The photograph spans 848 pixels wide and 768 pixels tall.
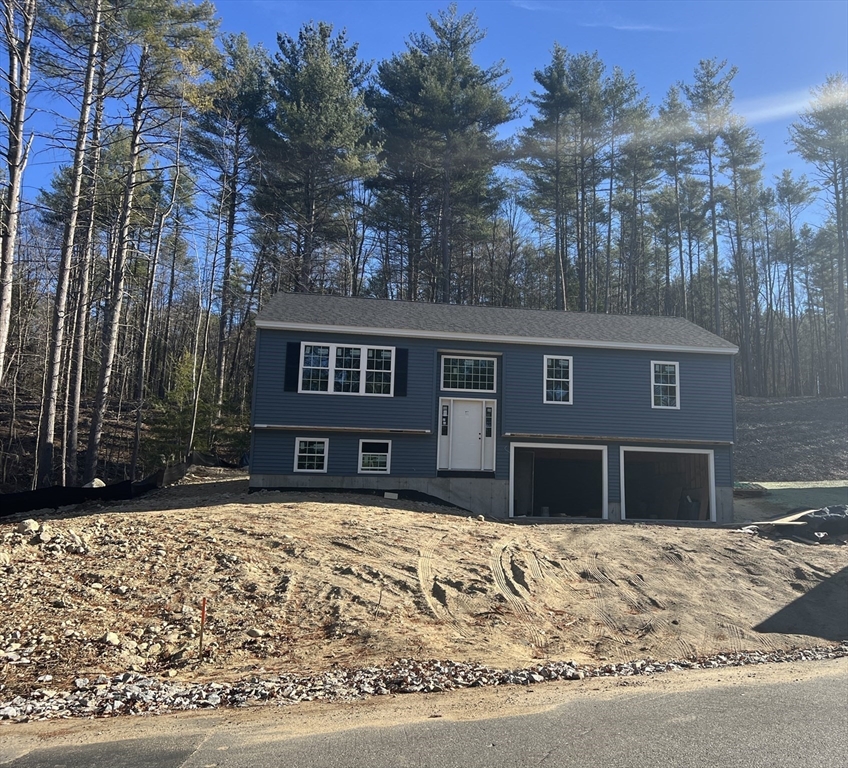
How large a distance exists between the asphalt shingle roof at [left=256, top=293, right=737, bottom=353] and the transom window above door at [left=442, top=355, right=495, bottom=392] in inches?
28.7

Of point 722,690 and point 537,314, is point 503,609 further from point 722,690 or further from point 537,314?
point 537,314

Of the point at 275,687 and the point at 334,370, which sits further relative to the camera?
the point at 334,370

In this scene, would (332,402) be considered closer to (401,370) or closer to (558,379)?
(401,370)

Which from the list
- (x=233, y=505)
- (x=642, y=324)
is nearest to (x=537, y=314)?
(x=642, y=324)

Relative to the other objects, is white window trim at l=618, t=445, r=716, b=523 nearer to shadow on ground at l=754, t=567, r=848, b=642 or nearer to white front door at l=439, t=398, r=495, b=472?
white front door at l=439, t=398, r=495, b=472

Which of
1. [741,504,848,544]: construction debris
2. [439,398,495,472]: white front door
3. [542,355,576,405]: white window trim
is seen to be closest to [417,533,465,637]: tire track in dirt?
[439,398,495,472]: white front door

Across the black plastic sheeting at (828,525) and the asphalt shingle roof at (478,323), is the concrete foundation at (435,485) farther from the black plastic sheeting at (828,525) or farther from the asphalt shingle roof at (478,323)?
the black plastic sheeting at (828,525)

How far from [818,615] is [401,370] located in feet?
33.1

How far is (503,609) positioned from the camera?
8781 mm

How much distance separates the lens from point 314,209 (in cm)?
2833

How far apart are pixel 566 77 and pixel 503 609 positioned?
1129 inches

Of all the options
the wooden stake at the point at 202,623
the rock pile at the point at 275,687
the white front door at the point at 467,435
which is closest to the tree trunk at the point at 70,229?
the white front door at the point at 467,435

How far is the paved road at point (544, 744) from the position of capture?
430 cm

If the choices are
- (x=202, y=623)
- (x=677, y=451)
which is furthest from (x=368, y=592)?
(x=677, y=451)
